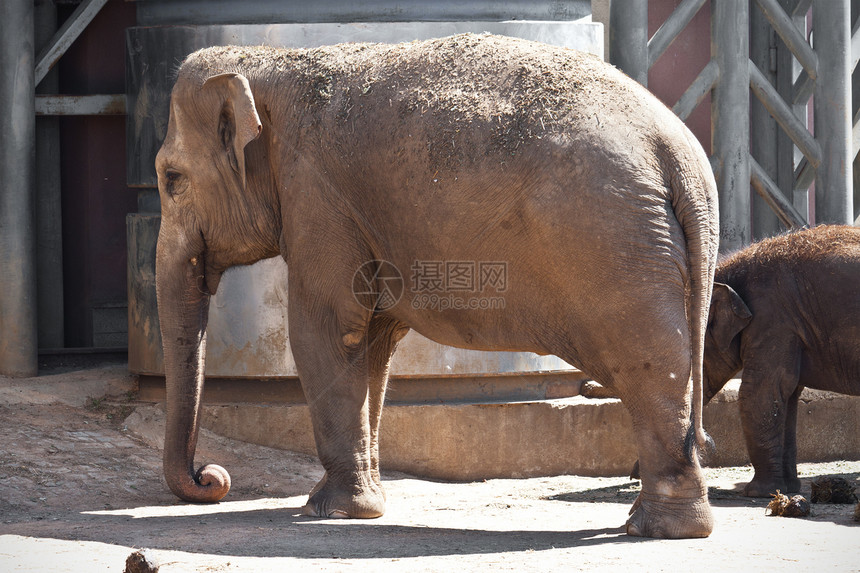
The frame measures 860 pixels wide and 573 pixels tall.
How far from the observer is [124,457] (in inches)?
261

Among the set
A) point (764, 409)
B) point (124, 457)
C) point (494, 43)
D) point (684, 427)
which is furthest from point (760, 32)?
point (124, 457)

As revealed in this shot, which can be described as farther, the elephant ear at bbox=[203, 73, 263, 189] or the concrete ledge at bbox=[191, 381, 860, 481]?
the concrete ledge at bbox=[191, 381, 860, 481]

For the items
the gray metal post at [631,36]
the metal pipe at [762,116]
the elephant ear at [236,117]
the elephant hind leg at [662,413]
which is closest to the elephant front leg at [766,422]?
the elephant hind leg at [662,413]

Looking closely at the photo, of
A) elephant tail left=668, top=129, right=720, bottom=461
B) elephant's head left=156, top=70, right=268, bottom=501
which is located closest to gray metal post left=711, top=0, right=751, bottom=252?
elephant tail left=668, top=129, right=720, bottom=461

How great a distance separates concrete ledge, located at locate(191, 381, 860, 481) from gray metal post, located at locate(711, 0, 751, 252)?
157 centimetres

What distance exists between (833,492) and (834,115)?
3.19 m

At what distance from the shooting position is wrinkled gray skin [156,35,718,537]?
4.84 m

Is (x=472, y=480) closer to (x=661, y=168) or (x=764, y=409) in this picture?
(x=764, y=409)

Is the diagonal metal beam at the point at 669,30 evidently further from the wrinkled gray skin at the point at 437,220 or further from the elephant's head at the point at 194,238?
the elephant's head at the point at 194,238

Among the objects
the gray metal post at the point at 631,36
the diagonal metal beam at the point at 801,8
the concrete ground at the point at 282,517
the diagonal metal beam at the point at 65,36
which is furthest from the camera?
the diagonal metal beam at the point at 801,8

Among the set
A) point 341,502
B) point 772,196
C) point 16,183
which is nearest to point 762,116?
point 772,196

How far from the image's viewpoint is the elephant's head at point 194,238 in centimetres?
591

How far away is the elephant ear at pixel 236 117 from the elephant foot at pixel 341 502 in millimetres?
1588

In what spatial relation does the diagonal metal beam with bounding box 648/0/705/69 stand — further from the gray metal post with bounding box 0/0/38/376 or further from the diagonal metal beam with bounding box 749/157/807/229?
the gray metal post with bounding box 0/0/38/376
